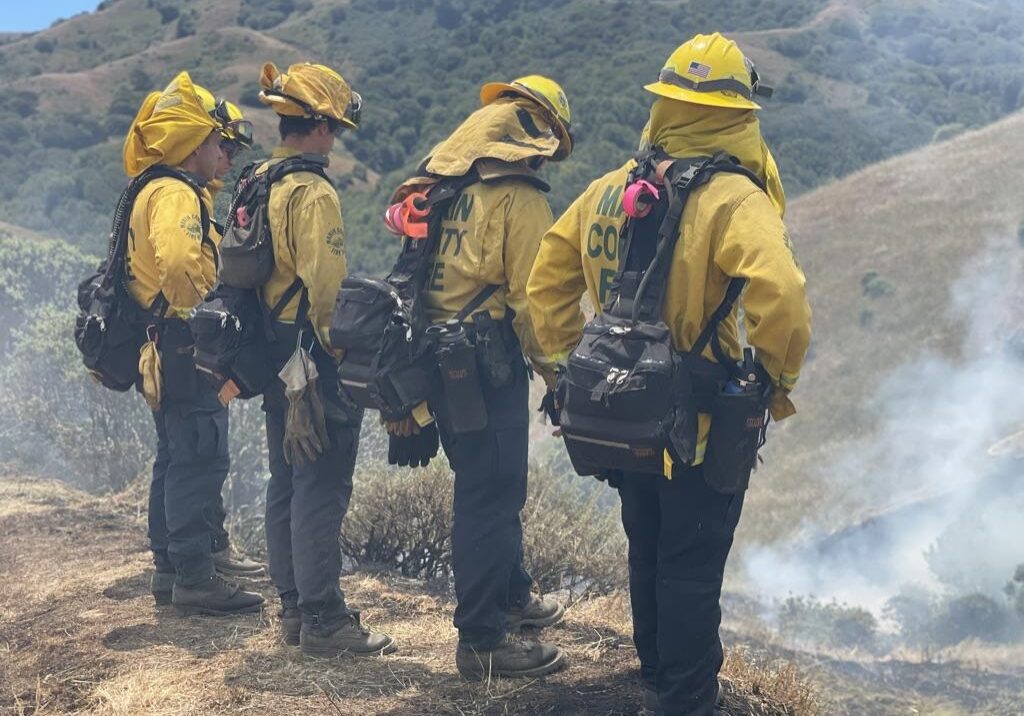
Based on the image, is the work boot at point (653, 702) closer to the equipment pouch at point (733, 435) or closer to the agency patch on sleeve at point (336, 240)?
the equipment pouch at point (733, 435)

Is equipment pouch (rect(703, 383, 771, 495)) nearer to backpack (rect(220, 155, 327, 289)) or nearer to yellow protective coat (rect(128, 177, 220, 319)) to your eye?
backpack (rect(220, 155, 327, 289))

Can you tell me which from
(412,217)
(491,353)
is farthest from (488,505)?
(412,217)

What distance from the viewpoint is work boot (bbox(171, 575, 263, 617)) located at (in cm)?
477

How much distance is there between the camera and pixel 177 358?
15.3 feet

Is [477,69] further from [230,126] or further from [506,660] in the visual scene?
[506,660]

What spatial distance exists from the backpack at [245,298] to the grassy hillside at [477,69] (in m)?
28.0

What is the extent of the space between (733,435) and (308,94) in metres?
2.12

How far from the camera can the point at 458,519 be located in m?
3.83

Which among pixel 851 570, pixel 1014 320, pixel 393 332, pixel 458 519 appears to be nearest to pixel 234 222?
pixel 393 332

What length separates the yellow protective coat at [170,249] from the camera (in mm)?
4477

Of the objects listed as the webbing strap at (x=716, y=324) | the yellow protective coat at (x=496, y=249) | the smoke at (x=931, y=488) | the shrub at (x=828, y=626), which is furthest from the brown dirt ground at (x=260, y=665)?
the smoke at (x=931, y=488)

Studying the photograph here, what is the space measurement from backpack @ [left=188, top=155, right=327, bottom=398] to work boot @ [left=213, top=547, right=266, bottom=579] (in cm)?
147

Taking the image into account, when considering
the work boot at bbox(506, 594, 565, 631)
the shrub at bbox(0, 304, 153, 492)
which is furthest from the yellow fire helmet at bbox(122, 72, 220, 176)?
the shrub at bbox(0, 304, 153, 492)

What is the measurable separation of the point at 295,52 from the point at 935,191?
40.8 meters
